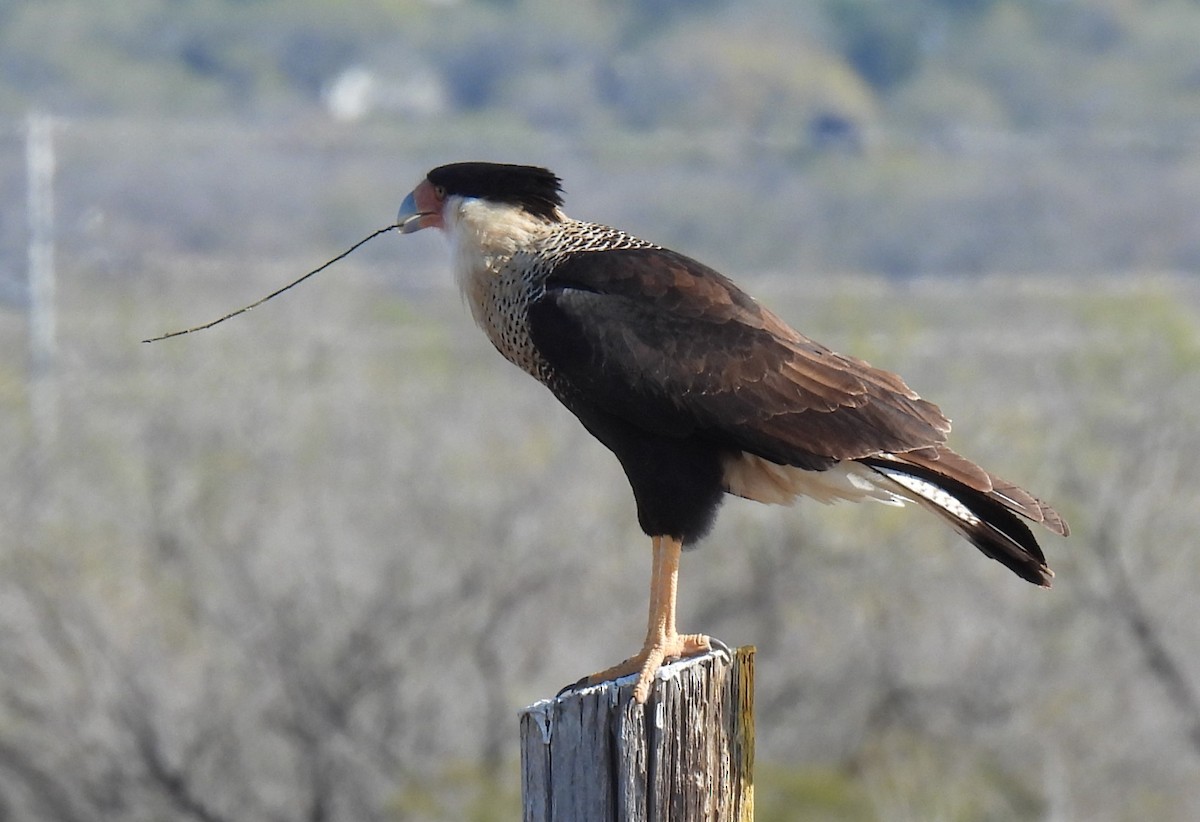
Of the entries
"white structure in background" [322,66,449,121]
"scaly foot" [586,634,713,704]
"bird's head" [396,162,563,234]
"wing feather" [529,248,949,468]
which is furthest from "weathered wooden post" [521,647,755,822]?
"white structure in background" [322,66,449,121]

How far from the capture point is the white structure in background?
24.6 metres

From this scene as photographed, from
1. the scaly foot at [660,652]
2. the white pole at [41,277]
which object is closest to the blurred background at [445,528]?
the white pole at [41,277]

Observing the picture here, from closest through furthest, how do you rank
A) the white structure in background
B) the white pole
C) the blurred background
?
the blurred background
the white pole
the white structure in background

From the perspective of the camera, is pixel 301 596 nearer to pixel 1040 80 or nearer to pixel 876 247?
pixel 876 247

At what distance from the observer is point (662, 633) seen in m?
4.15

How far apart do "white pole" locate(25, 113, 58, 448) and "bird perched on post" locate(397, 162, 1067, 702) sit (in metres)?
8.68

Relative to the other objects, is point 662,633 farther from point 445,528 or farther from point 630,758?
point 445,528

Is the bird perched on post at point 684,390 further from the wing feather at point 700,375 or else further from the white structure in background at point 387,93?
the white structure in background at point 387,93

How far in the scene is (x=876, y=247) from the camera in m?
19.3

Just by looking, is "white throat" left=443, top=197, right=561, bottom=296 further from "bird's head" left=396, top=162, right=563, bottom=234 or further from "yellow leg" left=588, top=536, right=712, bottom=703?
"yellow leg" left=588, top=536, right=712, bottom=703

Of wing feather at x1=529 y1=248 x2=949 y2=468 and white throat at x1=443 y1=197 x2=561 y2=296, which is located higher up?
white throat at x1=443 y1=197 x2=561 y2=296

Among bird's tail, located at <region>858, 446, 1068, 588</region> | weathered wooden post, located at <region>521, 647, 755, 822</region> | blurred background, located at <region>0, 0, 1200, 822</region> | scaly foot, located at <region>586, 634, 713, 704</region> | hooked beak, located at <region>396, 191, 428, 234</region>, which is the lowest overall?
weathered wooden post, located at <region>521, 647, 755, 822</region>

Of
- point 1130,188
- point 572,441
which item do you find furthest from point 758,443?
point 1130,188

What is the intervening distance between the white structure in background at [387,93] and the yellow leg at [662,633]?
19.6 metres
